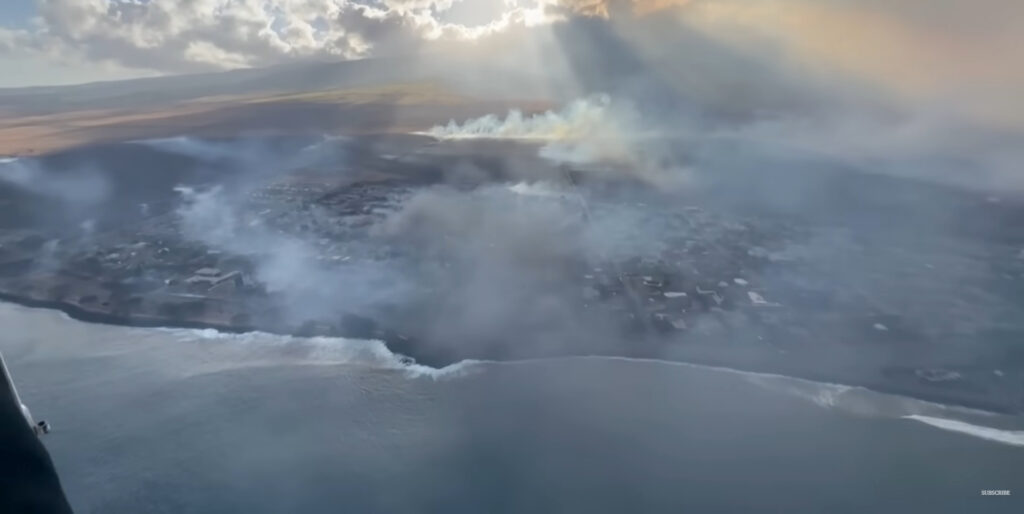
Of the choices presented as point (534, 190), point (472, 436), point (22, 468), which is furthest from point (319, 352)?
point (22, 468)

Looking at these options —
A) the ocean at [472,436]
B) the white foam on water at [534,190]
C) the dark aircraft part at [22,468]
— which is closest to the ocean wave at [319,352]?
the ocean at [472,436]

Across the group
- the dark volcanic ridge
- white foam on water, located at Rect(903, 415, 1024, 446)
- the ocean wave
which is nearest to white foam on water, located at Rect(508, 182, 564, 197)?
the dark volcanic ridge

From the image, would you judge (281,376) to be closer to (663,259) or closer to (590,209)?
(663,259)

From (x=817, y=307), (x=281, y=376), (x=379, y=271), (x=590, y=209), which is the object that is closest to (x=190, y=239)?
(x=379, y=271)

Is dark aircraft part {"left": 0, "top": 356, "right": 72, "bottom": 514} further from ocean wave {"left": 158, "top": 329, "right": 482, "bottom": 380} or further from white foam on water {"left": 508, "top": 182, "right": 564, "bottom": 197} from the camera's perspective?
white foam on water {"left": 508, "top": 182, "right": 564, "bottom": 197}

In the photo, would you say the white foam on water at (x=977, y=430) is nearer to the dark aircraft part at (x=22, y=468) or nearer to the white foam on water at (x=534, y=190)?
the white foam on water at (x=534, y=190)

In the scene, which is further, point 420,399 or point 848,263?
point 848,263
